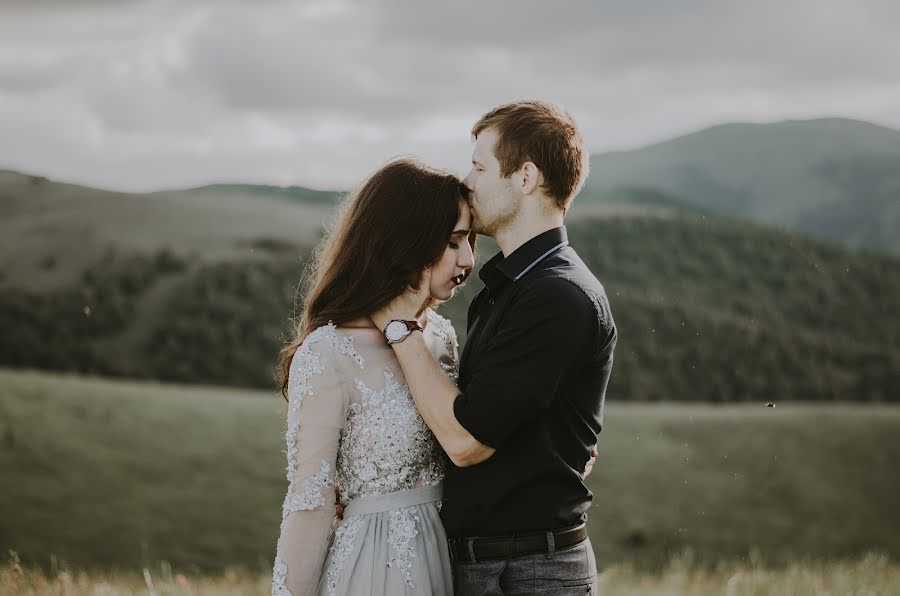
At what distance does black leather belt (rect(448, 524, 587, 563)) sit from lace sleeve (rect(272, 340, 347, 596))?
482 millimetres

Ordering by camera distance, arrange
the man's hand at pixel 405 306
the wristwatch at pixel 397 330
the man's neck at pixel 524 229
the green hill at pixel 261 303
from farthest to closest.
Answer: the green hill at pixel 261 303, the man's neck at pixel 524 229, the man's hand at pixel 405 306, the wristwatch at pixel 397 330

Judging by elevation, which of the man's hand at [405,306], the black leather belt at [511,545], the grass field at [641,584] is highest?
the man's hand at [405,306]

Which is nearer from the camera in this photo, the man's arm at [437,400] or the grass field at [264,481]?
the man's arm at [437,400]

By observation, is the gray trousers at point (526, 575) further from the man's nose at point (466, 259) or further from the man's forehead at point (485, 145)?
the man's forehead at point (485, 145)

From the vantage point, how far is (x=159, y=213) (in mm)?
26406

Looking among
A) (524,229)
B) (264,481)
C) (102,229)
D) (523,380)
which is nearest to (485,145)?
(524,229)

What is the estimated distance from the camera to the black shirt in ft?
9.56

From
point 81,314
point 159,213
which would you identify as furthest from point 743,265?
point 81,314

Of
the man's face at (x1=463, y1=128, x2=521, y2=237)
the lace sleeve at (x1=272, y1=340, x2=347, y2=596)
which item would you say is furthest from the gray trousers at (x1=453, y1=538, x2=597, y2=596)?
the man's face at (x1=463, y1=128, x2=521, y2=237)

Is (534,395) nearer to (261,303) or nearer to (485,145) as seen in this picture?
(485,145)

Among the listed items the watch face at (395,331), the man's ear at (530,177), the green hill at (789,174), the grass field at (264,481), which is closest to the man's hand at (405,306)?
the watch face at (395,331)

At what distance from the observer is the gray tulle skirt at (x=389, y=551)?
3.03 metres

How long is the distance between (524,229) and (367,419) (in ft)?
2.87

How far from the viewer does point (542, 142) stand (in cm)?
323
